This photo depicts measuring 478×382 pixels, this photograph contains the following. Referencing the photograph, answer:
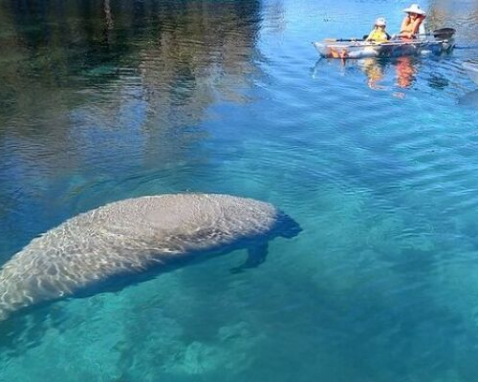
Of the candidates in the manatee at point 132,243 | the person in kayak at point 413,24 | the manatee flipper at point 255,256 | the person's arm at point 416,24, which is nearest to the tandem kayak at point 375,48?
the person in kayak at point 413,24

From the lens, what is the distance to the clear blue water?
771 cm

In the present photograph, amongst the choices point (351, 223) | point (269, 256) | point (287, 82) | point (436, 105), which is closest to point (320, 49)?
point (287, 82)

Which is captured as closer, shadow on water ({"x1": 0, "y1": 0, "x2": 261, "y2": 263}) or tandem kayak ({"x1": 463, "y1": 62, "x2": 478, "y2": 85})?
shadow on water ({"x1": 0, "y1": 0, "x2": 261, "y2": 263})

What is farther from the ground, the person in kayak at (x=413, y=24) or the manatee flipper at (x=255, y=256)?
the person in kayak at (x=413, y=24)

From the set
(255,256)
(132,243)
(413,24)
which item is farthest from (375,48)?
(132,243)

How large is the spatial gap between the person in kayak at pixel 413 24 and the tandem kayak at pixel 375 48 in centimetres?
70

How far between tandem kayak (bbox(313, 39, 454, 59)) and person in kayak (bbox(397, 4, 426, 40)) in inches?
27.4

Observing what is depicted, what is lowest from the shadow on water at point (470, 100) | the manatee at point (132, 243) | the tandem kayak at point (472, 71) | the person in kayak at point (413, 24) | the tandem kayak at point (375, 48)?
the shadow on water at point (470, 100)

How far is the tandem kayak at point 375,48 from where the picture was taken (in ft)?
73.5

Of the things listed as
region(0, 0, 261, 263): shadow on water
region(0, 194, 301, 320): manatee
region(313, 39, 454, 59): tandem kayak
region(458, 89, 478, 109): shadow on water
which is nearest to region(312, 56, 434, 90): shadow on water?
region(313, 39, 454, 59): tandem kayak

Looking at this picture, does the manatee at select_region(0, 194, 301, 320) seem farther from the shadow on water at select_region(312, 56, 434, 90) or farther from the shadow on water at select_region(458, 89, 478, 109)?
the shadow on water at select_region(312, 56, 434, 90)

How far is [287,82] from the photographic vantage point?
20.0 meters

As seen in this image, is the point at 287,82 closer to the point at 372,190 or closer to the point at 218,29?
the point at 372,190

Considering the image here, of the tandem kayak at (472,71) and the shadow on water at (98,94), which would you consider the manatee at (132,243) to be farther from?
the tandem kayak at (472,71)
